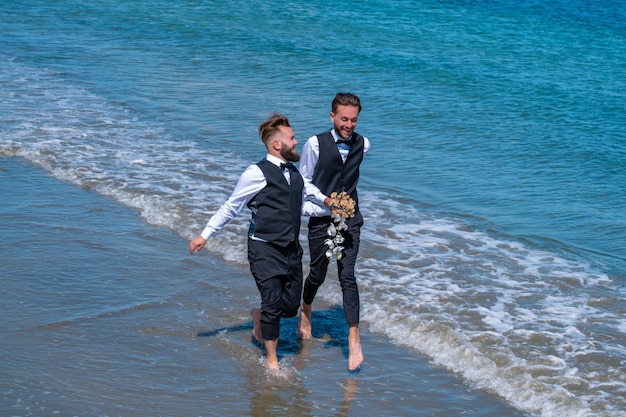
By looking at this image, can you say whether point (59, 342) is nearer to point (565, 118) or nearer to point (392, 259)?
point (392, 259)

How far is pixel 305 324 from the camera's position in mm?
7184

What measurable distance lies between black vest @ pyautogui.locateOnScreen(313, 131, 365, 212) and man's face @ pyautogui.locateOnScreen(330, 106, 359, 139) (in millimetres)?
105

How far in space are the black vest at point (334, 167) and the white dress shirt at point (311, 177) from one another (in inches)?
1.1

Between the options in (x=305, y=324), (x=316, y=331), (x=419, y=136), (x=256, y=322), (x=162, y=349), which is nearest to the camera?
(x=162, y=349)

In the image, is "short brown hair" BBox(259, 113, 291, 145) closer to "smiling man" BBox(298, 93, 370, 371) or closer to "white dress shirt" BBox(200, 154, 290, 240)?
"white dress shirt" BBox(200, 154, 290, 240)

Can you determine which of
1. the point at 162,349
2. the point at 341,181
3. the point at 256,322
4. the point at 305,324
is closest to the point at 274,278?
the point at 256,322

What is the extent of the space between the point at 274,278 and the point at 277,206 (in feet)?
1.63

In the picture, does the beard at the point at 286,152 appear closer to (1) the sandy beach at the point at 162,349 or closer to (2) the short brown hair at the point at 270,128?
(2) the short brown hair at the point at 270,128

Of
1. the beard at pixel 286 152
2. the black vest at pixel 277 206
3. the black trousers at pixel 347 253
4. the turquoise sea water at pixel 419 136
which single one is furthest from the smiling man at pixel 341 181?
the turquoise sea water at pixel 419 136

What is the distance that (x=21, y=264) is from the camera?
8.20 m

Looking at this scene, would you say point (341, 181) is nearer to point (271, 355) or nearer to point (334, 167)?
point (334, 167)

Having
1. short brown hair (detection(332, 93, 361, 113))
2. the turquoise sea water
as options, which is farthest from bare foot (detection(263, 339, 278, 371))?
short brown hair (detection(332, 93, 361, 113))

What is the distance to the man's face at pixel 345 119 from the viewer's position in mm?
6426

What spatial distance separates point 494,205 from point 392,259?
2.68 m
